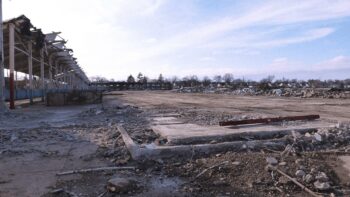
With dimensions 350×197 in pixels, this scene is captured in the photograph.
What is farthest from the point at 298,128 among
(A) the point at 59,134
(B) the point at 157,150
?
(A) the point at 59,134

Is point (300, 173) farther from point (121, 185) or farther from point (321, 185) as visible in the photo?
point (121, 185)

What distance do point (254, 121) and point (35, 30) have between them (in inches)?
734

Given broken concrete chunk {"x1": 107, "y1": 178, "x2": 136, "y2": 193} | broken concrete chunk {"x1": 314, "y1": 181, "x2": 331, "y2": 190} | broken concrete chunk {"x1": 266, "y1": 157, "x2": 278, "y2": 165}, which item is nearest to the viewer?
broken concrete chunk {"x1": 314, "y1": 181, "x2": 331, "y2": 190}

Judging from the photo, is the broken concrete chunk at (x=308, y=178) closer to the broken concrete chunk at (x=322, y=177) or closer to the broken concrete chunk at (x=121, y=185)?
the broken concrete chunk at (x=322, y=177)

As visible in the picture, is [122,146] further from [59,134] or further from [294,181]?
[294,181]

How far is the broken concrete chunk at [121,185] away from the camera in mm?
5830

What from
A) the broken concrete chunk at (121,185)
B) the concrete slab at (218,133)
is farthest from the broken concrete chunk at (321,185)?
the concrete slab at (218,133)

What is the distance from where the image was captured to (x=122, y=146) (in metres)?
8.91

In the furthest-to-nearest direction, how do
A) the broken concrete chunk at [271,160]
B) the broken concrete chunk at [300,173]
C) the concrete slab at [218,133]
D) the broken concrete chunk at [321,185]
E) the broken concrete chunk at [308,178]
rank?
the concrete slab at [218,133] → the broken concrete chunk at [271,160] → the broken concrete chunk at [300,173] → the broken concrete chunk at [308,178] → the broken concrete chunk at [321,185]

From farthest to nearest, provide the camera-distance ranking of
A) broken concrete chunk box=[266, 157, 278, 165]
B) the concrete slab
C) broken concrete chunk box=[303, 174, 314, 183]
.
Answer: the concrete slab
broken concrete chunk box=[266, 157, 278, 165]
broken concrete chunk box=[303, 174, 314, 183]

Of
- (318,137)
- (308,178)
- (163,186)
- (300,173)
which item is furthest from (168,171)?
(318,137)

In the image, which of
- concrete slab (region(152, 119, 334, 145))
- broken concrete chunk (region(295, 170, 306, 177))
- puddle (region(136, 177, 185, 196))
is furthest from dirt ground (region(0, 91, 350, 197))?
concrete slab (region(152, 119, 334, 145))

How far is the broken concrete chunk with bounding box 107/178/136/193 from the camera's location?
5830mm

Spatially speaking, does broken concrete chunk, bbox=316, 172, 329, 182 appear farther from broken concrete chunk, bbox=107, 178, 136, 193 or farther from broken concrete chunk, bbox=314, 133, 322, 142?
broken concrete chunk, bbox=314, 133, 322, 142
